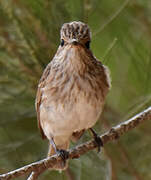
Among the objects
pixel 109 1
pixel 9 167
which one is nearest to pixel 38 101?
pixel 9 167

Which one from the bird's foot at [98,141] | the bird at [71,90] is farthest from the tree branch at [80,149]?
the bird at [71,90]

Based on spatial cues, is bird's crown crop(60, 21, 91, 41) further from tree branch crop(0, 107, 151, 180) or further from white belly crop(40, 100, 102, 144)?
tree branch crop(0, 107, 151, 180)

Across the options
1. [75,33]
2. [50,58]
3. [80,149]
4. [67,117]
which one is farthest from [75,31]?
[80,149]

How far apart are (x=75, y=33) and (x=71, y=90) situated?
0.33 metres

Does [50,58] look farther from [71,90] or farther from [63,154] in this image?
[63,154]

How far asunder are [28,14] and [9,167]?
33.4 inches

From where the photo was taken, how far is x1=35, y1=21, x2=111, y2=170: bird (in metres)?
2.83

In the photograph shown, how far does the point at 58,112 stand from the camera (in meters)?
2.92

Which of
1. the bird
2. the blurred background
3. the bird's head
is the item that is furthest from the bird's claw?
the bird's head

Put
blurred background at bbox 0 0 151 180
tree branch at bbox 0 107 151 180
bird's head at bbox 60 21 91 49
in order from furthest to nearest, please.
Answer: blurred background at bbox 0 0 151 180 < bird's head at bbox 60 21 91 49 < tree branch at bbox 0 107 151 180

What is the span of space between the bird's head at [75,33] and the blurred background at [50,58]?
101mm

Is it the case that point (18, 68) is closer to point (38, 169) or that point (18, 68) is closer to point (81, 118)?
point (81, 118)

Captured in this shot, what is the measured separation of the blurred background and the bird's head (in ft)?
0.33

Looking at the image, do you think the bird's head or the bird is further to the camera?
the bird
